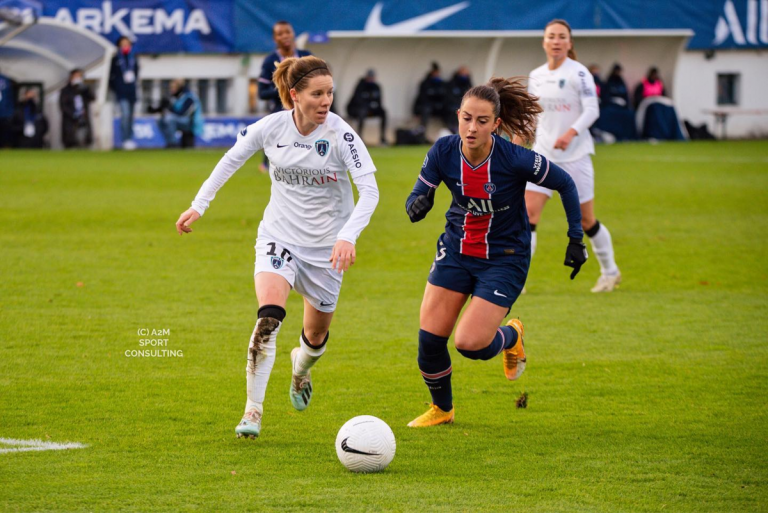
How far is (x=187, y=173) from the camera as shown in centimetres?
2147

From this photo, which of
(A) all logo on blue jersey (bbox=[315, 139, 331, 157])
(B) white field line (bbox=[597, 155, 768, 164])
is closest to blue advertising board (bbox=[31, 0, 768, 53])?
(B) white field line (bbox=[597, 155, 768, 164])

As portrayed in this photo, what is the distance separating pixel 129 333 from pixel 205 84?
75.4 feet

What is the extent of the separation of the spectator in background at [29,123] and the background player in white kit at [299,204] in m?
23.8

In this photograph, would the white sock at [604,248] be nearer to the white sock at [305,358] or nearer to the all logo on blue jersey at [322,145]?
the white sock at [305,358]

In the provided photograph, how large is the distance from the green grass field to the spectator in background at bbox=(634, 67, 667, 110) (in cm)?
1897

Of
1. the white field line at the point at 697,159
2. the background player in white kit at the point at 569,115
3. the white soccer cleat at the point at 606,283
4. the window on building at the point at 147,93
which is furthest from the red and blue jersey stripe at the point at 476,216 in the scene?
the window on building at the point at 147,93

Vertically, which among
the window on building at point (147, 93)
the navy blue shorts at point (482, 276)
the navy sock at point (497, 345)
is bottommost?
the window on building at point (147, 93)

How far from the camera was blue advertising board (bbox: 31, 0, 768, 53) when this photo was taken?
2917cm

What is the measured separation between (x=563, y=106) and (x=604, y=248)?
4.73 ft

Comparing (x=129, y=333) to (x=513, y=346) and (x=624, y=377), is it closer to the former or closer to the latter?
(x=513, y=346)

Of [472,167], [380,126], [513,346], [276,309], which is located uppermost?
[472,167]

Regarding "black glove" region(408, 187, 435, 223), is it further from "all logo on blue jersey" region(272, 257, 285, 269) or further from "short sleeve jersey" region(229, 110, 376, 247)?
"all logo on blue jersey" region(272, 257, 285, 269)

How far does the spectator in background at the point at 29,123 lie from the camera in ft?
92.5

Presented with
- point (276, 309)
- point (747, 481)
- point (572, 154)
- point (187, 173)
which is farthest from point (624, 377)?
point (187, 173)
